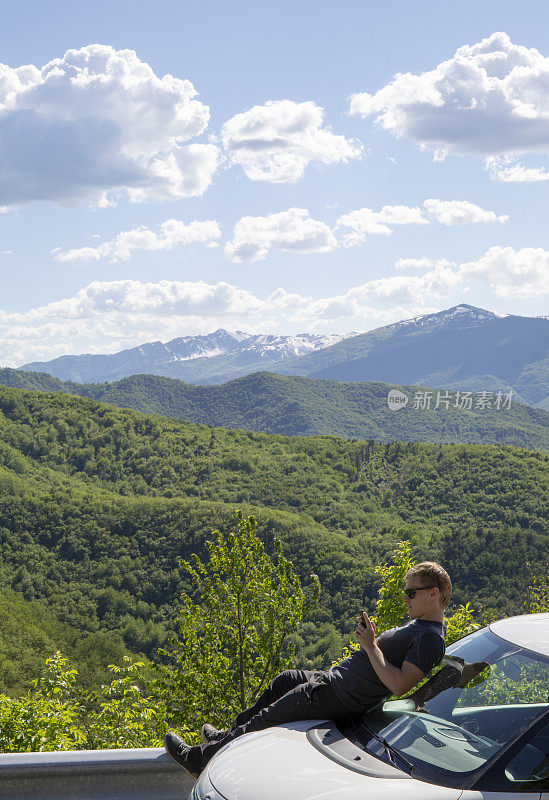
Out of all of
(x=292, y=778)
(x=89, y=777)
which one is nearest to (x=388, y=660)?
(x=292, y=778)

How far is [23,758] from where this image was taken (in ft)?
12.6

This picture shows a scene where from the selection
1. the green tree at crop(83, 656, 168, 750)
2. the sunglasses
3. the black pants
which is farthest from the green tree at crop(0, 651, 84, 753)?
the sunglasses

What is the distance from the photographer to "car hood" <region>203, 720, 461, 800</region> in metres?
2.72

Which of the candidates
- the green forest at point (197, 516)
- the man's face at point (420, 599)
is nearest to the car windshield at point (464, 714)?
the man's face at point (420, 599)

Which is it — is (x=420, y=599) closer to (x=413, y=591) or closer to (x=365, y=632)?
(x=413, y=591)

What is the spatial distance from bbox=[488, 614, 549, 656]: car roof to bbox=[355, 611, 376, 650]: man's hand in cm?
64

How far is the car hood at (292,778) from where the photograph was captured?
107 inches

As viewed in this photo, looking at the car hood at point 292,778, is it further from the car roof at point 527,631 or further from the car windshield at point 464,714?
the car roof at point 527,631

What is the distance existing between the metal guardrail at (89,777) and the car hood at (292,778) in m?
0.87

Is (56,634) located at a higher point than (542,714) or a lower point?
lower

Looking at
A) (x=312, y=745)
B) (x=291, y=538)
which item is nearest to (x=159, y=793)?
(x=312, y=745)

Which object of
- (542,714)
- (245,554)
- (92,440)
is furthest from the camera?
(92,440)

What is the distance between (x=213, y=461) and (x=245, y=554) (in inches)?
4416

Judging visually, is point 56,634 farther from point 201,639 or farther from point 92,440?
point 92,440
